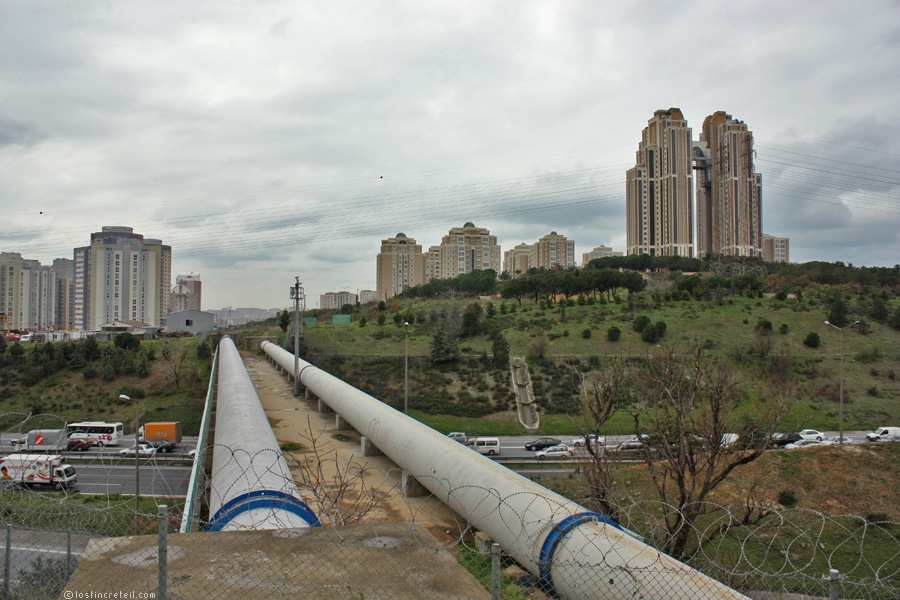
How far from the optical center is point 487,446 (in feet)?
75.0

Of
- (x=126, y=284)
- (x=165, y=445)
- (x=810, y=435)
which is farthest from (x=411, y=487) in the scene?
(x=126, y=284)

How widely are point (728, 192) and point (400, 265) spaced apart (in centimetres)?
7900

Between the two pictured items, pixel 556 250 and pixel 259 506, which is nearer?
pixel 259 506

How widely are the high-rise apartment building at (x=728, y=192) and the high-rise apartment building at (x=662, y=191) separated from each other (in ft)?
12.1

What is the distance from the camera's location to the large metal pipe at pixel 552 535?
482 centimetres

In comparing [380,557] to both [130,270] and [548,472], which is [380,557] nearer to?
[548,472]

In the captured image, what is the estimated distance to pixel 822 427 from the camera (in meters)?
29.2

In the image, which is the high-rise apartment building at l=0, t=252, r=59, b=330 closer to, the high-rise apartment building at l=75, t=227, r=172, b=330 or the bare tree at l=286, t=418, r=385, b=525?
the high-rise apartment building at l=75, t=227, r=172, b=330

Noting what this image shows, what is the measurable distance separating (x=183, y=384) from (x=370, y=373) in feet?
49.6

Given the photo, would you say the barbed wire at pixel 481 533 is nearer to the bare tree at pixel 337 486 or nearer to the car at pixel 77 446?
the bare tree at pixel 337 486

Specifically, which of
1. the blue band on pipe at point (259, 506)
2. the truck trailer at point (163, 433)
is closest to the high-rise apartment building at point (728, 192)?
the truck trailer at point (163, 433)

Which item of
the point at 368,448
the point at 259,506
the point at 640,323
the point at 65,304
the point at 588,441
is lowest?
the point at 368,448

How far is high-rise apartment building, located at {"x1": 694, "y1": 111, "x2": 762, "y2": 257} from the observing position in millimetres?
93438

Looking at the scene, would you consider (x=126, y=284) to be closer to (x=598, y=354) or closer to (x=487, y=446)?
(x=598, y=354)
